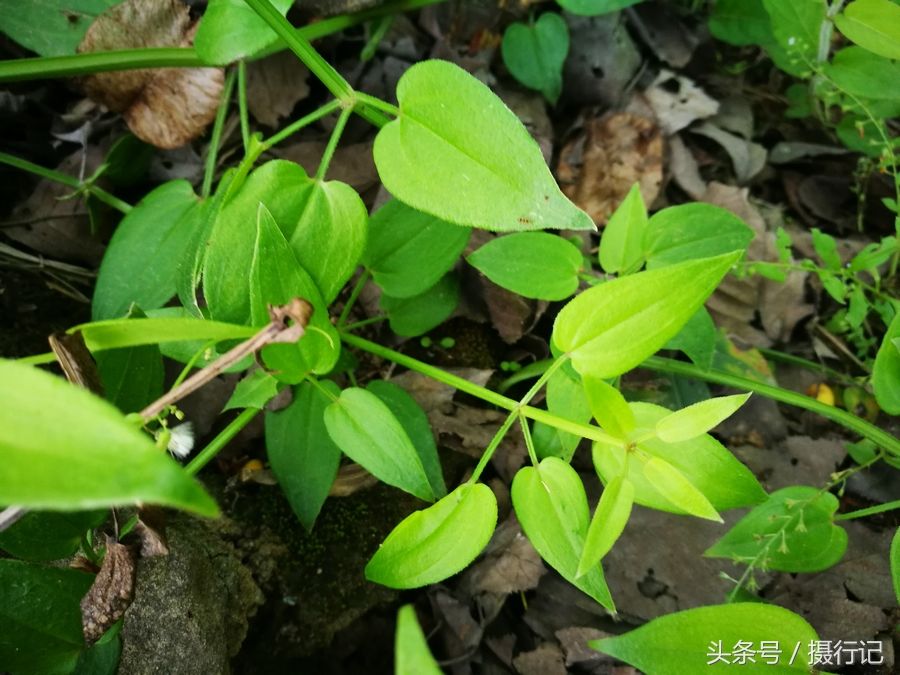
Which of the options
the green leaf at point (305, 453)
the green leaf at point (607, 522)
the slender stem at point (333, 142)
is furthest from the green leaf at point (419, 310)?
the green leaf at point (607, 522)

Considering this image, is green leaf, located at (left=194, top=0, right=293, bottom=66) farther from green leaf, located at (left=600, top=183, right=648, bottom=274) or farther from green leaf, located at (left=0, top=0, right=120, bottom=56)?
green leaf, located at (left=600, top=183, right=648, bottom=274)

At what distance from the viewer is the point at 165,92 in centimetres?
118

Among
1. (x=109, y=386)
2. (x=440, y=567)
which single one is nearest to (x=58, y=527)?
(x=109, y=386)

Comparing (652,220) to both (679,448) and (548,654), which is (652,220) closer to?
(679,448)

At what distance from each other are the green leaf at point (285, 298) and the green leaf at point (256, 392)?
0.13 feet

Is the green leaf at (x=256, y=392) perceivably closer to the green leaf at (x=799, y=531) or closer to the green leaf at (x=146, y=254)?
the green leaf at (x=146, y=254)

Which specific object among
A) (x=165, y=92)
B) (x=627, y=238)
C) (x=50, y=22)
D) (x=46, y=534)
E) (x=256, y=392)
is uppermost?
(x=50, y=22)

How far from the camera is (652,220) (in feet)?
3.47

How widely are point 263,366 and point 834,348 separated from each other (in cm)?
122

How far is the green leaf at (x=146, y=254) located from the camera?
101 cm

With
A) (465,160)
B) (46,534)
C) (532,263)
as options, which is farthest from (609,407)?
(46,534)

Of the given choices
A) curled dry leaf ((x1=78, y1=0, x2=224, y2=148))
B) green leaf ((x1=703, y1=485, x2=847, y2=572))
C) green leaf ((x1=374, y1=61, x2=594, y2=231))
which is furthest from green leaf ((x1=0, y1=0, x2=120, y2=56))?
green leaf ((x1=703, y1=485, x2=847, y2=572))

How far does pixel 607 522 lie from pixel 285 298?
427mm

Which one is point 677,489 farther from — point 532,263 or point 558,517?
point 532,263
